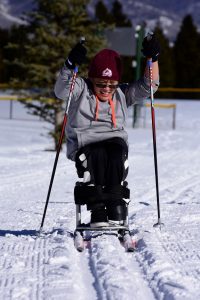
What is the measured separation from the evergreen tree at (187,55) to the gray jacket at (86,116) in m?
56.7

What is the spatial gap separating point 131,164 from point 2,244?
7.42m

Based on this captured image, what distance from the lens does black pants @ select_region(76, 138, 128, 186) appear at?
5.39 m

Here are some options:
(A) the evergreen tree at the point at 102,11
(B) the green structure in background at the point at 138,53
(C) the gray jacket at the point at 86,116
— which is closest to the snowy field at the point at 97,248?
(C) the gray jacket at the point at 86,116

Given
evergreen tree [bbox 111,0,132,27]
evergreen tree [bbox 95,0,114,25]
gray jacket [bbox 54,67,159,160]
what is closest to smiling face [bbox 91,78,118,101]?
gray jacket [bbox 54,67,159,160]

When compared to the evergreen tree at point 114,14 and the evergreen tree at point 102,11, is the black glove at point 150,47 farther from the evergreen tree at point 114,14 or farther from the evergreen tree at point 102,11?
the evergreen tree at point 102,11

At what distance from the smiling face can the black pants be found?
1.33 ft

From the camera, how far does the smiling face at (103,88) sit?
5.58 metres

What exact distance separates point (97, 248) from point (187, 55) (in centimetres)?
6051

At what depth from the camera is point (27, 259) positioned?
4883mm

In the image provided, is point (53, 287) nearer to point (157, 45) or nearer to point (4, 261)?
point (4, 261)

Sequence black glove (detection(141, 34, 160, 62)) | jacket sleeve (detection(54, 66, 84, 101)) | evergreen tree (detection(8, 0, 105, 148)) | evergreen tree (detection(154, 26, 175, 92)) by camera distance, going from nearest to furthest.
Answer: jacket sleeve (detection(54, 66, 84, 101))
black glove (detection(141, 34, 160, 62))
evergreen tree (detection(8, 0, 105, 148))
evergreen tree (detection(154, 26, 175, 92))

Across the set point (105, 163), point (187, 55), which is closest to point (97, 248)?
point (105, 163)

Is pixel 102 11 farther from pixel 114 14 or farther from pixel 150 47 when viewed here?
pixel 150 47

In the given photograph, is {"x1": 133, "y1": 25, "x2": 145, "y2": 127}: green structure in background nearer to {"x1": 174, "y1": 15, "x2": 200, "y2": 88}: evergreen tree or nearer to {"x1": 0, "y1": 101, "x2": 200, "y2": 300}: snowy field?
{"x1": 0, "y1": 101, "x2": 200, "y2": 300}: snowy field
